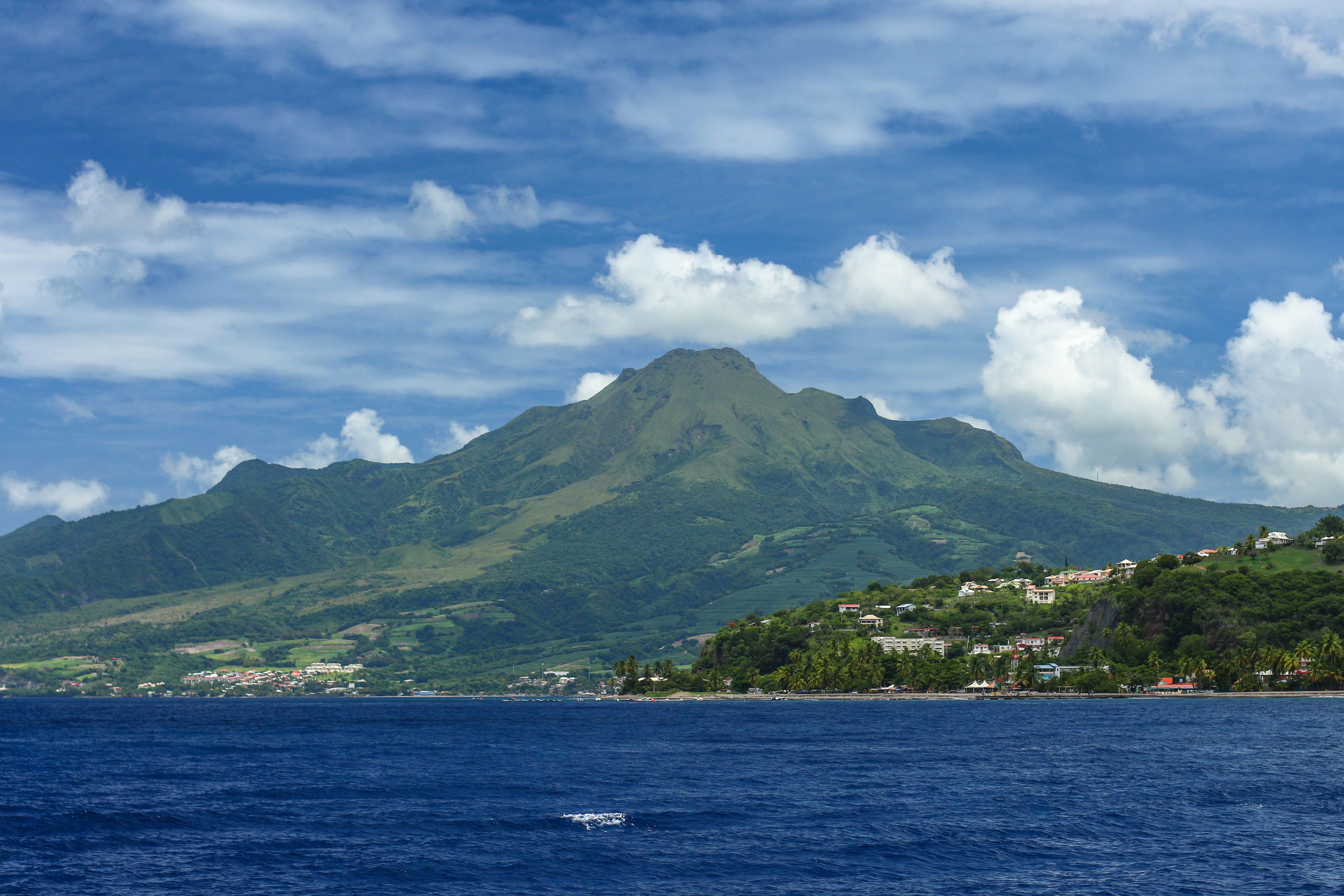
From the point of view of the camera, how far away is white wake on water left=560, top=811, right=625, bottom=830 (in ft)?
254

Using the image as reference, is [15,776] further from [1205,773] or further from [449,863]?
[1205,773]

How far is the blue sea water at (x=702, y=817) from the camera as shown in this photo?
61375 mm

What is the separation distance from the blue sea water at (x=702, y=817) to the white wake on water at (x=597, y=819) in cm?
29

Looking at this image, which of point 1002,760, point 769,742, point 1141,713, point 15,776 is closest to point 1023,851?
point 1002,760

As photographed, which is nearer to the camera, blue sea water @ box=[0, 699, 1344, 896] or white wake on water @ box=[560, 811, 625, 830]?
blue sea water @ box=[0, 699, 1344, 896]

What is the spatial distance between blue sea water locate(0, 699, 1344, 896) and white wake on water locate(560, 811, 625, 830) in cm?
29

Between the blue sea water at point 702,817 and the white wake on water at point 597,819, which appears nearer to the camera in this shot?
the blue sea water at point 702,817

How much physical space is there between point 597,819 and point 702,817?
730cm

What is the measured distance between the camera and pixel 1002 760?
114938mm

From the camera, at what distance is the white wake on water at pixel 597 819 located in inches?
3044

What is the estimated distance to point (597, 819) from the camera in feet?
262

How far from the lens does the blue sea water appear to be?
201 feet

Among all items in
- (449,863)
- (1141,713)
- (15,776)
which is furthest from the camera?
(1141,713)

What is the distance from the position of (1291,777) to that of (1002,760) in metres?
27.3
